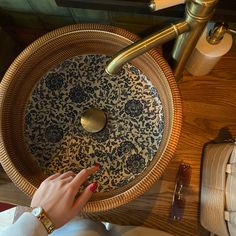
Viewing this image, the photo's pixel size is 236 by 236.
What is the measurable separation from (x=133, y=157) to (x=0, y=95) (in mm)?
314

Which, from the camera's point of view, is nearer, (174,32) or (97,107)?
(174,32)

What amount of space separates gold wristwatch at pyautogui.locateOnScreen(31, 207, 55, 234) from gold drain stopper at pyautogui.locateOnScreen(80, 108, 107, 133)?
22cm

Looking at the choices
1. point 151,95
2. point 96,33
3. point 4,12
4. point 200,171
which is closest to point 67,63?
point 96,33

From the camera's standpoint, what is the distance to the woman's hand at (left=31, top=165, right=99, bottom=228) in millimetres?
551

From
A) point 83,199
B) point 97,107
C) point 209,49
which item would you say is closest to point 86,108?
point 97,107

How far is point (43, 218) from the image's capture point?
1.76ft

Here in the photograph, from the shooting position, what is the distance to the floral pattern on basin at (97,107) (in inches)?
26.7

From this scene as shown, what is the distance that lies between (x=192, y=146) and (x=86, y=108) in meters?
0.36

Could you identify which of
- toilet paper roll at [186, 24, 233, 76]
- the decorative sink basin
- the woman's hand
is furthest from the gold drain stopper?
toilet paper roll at [186, 24, 233, 76]

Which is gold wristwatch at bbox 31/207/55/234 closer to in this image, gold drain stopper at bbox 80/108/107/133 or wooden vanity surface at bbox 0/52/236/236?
gold drain stopper at bbox 80/108/107/133

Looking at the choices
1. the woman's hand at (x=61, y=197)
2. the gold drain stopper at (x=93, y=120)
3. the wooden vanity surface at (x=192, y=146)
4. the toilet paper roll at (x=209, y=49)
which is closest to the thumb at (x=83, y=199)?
the woman's hand at (x=61, y=197)

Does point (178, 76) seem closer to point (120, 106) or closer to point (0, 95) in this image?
point (120, 106)

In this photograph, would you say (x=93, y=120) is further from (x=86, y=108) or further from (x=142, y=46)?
(x=142, y=46)

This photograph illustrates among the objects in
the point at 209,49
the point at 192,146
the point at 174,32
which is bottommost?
the point at 192,146
